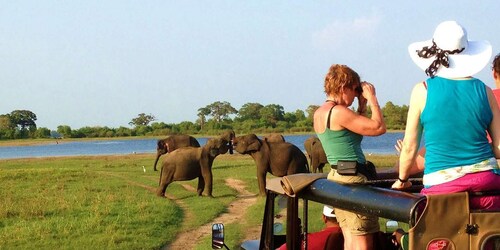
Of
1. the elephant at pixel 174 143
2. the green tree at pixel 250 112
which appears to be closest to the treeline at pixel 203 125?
the green tree at pixel 250 112

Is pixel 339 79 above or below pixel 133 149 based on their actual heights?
above

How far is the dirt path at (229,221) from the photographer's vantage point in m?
10.6

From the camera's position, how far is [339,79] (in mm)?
3998

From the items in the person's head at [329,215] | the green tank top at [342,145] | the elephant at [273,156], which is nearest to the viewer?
the green tank top at [342,145]

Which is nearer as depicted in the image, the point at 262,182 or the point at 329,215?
the point at 329,215

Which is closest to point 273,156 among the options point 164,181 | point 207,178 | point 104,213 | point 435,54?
point 207,178

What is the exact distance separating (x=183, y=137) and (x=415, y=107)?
25.7 meters

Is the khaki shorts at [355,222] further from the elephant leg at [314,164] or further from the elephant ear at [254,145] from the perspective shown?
the elephant leg at [314,164]

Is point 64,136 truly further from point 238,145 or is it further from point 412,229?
point 412,229

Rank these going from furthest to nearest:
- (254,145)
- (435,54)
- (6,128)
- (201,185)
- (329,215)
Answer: (6,128), (254,145), (201,185), (329,215), (435,54)

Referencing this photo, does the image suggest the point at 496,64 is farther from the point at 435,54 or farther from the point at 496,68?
the point at 435,54

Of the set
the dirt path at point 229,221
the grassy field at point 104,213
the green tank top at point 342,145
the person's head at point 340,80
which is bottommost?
the dirt path at point 229,221

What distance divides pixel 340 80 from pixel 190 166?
14.8 metres

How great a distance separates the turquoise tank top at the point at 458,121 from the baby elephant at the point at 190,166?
1486cm
